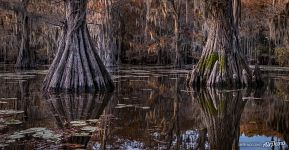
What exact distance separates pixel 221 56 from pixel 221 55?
0.14 ft

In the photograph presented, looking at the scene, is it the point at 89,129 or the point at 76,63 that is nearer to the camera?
the point at 89,129

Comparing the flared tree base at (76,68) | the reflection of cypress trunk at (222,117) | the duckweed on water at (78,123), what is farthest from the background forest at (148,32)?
the duckweed on water at (78,123)

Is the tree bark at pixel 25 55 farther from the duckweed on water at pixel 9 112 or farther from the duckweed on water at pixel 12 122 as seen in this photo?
the duckweed on water at pixel 12 122

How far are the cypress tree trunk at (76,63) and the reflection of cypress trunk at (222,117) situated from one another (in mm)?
3102

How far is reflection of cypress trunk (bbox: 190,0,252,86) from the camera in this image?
14.6 meters

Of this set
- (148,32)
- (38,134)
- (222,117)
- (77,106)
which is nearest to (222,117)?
(222,117)

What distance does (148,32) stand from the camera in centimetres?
3581

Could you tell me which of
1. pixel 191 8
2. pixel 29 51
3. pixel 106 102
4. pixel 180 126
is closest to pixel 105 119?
pixel 180 126

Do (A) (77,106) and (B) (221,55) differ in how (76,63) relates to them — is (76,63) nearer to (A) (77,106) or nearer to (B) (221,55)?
(A) (77,106)

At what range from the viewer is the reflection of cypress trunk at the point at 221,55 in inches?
576

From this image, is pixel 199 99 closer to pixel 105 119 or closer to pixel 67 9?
pixel 105 119

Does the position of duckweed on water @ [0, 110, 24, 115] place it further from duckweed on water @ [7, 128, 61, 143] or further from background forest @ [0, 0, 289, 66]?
background forest @ [0, 0, 289, 66]

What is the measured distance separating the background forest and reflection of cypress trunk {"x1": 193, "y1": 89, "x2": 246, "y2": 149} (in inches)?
714

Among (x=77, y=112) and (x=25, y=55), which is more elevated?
(x=25, y=55)
